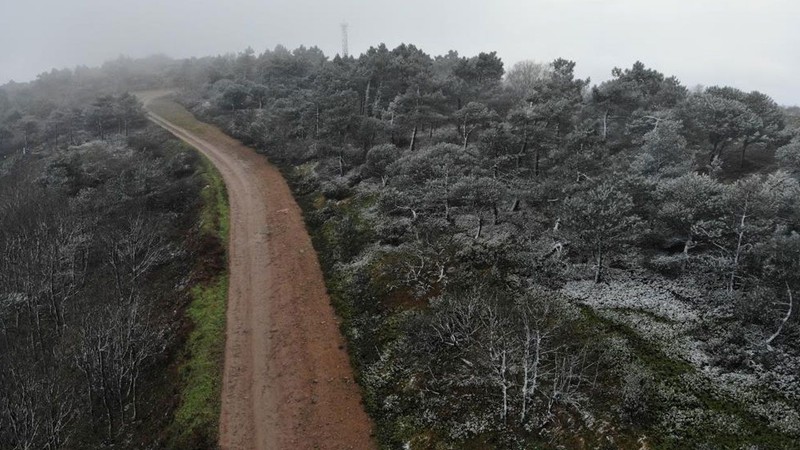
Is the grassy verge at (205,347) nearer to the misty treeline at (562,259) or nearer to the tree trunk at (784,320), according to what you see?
the misty treeline at (562,259)

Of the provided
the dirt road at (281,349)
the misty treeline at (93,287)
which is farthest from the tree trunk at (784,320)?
the misty treeline at (93,287)

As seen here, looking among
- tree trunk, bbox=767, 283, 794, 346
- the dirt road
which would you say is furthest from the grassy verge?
tree trunk, bbox=767, 283, 794, 346

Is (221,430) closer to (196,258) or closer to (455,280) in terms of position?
(455,280)

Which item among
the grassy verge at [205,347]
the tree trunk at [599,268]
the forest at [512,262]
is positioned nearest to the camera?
the forest at [512,262]

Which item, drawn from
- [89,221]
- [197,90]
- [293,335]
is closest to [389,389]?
[293,335]

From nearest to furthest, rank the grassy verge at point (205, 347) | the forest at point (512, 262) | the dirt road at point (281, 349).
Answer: the forest at point (512, 262) → the dirt road at point (281, 349) → the grassy verge at point (205, 347)

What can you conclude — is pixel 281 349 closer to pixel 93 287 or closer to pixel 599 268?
pixel 93 287
